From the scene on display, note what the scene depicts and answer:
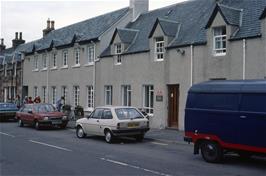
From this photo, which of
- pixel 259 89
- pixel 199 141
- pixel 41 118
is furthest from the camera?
pixel 41 118

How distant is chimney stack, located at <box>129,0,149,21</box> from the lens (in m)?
32.5

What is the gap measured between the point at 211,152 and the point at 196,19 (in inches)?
524

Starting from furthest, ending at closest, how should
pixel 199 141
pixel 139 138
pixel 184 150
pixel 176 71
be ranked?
pixel 176 71, pixel 139 138, pixel 184 150, pixel 199 141

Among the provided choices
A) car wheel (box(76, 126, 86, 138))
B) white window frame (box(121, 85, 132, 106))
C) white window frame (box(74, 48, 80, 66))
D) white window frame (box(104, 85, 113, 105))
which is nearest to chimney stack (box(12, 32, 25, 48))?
white window frame (box(74, 48, 80, 66))

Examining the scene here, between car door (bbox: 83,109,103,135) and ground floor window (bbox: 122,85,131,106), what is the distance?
25.5ft

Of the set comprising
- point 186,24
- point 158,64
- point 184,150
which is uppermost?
point 186,24

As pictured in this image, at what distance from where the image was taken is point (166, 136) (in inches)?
796

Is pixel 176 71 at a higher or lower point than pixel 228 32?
lower

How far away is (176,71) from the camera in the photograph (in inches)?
916

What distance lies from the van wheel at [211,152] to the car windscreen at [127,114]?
18.2 ft

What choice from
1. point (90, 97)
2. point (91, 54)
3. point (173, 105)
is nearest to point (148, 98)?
point (173, 105)

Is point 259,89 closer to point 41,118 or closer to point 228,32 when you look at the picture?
point 228,32

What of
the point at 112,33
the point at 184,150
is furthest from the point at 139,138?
the point at 112,33

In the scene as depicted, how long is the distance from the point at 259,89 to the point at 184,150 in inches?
186
